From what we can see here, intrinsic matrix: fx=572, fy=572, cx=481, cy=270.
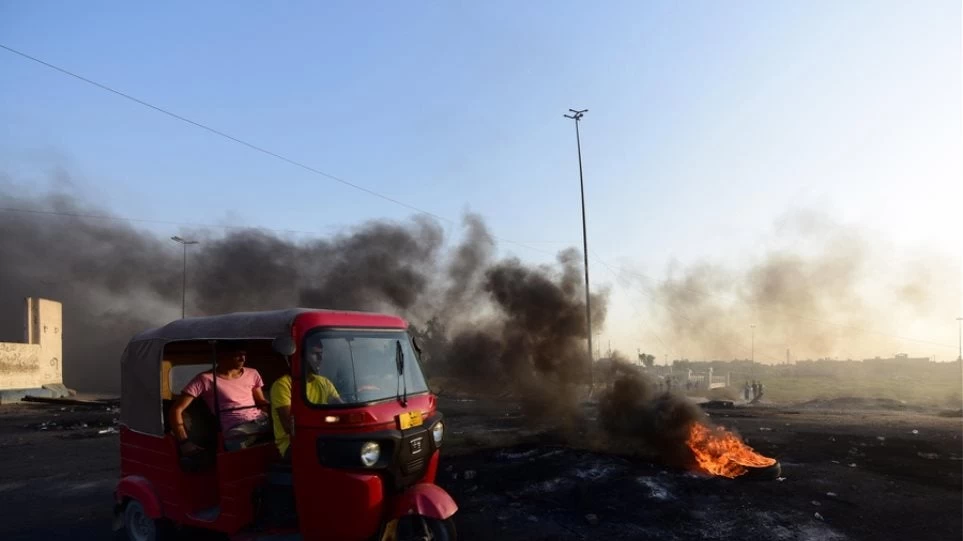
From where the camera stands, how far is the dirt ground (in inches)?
275

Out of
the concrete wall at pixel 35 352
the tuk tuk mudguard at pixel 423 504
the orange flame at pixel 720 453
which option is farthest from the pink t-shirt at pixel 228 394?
the concrete wall at pixel 35 352

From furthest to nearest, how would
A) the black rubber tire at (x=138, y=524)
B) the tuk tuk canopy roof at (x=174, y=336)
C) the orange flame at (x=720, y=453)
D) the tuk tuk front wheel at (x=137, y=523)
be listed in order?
1. the orange flame at (x=720, y=453)
2. the tuk tuk front wheel at (x=137, y=523)
3. the black rubber tire at (x=138, y=524)
4. the tuk tuk canopy roof at (x=174, y=336)

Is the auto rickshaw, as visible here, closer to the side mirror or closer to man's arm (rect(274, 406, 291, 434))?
the side mirror

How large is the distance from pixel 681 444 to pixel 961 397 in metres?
33.9

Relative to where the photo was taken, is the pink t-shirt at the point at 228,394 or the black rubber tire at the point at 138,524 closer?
the pink t-shirt at the point at 228,394

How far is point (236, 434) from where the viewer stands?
5305mm

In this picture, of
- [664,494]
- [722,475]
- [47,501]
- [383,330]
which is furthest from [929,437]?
[47,501]

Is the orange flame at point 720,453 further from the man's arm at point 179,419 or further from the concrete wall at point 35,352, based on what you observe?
the concrete wall at point 35,352

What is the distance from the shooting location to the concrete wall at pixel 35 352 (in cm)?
3130

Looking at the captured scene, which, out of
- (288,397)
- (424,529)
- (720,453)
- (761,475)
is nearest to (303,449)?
(288,397)

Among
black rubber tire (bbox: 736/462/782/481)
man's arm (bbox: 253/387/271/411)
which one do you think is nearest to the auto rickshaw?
man's arm (bbox: 253/387/271/411)

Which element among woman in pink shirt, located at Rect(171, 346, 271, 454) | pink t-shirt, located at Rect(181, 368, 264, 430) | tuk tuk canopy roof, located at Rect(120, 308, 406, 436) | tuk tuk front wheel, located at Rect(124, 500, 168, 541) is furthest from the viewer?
tuk tuk front wheel, located at Rect(124, 500, 168, 541)

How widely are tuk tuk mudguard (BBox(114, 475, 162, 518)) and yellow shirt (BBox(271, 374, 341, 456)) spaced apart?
1786mm

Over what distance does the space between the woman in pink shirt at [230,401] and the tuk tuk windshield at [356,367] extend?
1193 millimetres
